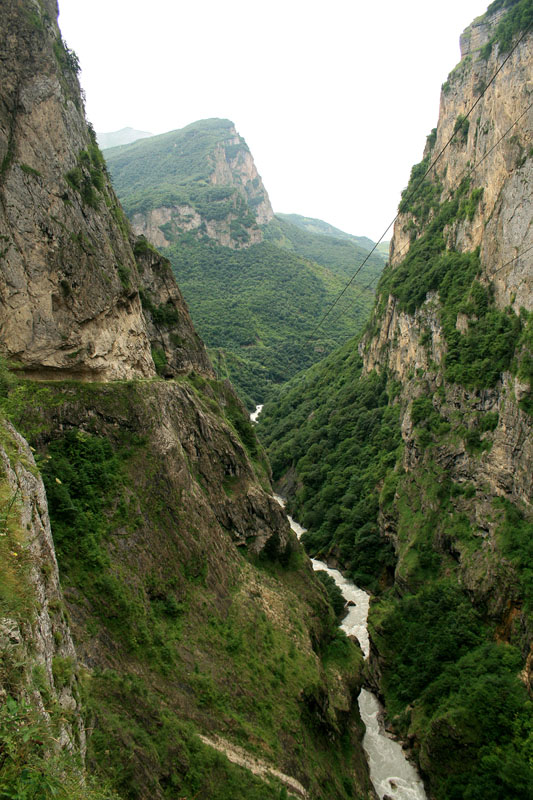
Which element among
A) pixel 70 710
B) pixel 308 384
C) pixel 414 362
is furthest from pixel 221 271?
pixel 70 710

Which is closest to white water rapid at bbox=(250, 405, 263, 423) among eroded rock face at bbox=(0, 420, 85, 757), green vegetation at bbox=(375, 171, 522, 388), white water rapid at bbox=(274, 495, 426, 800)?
green vegetation at bbox=(375, 171, 522, 388)

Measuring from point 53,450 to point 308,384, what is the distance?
80.5 metres

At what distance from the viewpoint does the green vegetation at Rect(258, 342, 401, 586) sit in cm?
5552

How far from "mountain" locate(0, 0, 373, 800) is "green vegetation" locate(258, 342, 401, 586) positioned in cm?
2461

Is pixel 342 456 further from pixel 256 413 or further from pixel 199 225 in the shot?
pixel 199 225

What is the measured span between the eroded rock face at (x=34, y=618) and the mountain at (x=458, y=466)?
28.5 meters

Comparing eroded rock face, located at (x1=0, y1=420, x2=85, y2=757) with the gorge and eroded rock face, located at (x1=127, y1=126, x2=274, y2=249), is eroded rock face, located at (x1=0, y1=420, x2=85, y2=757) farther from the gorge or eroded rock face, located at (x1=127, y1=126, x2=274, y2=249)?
eroded rock face, located at (x1=127, y1=126, x2=274, y2=249)

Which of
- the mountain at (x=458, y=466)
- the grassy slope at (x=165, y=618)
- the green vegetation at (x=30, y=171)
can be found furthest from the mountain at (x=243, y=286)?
the green vegetation at (x=30, y=171)

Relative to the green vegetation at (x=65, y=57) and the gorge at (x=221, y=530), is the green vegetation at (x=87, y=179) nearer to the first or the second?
the gorge at (x=221, y=530)

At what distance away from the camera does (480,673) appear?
32844mm

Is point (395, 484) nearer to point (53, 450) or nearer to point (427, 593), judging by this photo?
point (427, 593)

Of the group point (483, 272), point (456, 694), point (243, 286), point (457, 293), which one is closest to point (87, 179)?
point (483, 272)

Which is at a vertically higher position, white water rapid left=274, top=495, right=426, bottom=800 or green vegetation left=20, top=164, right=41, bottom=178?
green vegetation left=20, top=164, right=41, bottom=178

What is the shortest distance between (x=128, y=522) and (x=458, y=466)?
107 feet
